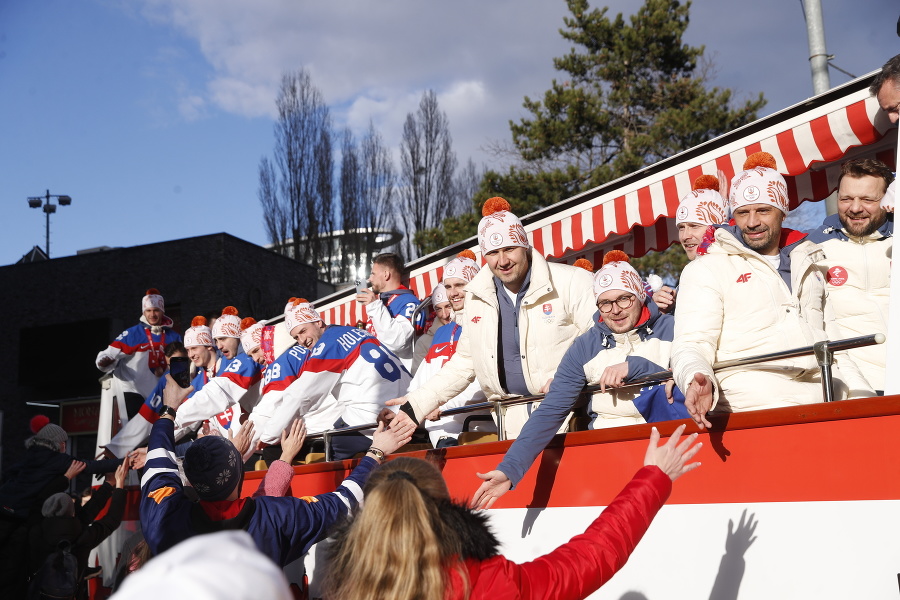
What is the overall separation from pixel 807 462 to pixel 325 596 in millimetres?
1879

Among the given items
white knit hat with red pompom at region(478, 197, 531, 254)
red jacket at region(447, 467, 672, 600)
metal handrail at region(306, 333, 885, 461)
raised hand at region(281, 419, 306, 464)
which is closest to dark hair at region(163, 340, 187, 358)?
raised hand at region(281, 419, 306, 464)

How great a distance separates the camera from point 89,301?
22.1 meters

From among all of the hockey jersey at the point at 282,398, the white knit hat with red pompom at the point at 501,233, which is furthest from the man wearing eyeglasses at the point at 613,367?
the hockey jersey at the point at 282,398

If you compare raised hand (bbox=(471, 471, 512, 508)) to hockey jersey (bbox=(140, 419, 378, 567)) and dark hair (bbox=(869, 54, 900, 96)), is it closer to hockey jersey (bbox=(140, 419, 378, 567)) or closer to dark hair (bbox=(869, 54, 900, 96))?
hockey jersey (bbox=(140, 419, 378, 567))

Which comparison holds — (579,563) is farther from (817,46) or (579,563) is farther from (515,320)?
(817,46)

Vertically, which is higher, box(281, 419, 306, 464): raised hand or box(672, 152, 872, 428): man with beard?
box(672, 152, 872, 428): man with beard

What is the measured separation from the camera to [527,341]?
4809 mm

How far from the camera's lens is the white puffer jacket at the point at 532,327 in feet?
15.7

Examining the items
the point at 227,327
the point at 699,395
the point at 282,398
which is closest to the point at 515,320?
the point at 699,395

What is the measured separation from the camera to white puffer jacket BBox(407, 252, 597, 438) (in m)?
4.77

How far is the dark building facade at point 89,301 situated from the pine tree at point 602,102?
596 centimetres

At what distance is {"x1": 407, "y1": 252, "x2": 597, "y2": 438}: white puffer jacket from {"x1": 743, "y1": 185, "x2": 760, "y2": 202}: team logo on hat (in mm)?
1260

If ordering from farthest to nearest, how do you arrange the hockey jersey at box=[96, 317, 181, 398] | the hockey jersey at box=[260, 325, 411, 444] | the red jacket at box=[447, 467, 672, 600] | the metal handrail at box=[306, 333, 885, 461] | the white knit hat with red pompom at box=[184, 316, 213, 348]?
the hockey jersey at box=[96, 317, 181, 398] → the white knit hat with red pompom at box=[184, 316, 213, 348] → the hockey jersey at box=[260, 325, 411, 444] → the metal handrail at box=[306, 333, 885, 461] → the red jacket at box=[447, 467, 672, 600]

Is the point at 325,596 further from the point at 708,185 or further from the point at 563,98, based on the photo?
the point at 563,98
